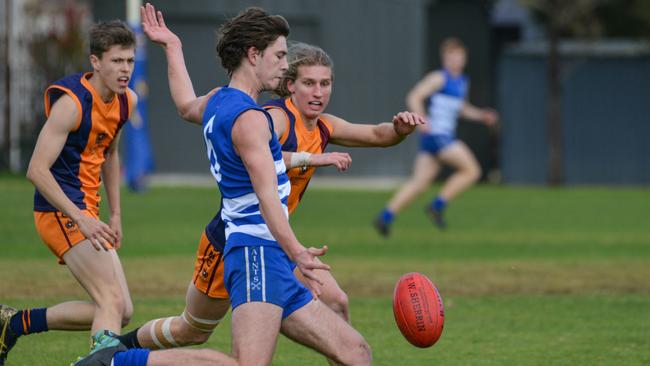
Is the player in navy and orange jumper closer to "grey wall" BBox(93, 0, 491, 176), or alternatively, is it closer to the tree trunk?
"grey wall" BBox(93, 0, 491, 176)

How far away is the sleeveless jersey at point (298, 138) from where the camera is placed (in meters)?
6.45

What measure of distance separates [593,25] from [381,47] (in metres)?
5.14

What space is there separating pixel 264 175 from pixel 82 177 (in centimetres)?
203

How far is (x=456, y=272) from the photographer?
464 inches

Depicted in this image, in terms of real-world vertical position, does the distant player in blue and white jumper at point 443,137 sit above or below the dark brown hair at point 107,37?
below

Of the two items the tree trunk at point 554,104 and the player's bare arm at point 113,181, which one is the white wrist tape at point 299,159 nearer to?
the player's bare arm at point 113,181

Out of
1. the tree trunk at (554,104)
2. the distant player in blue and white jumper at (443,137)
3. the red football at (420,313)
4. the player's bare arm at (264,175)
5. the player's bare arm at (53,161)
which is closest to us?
the player's bare arm at (264,175)

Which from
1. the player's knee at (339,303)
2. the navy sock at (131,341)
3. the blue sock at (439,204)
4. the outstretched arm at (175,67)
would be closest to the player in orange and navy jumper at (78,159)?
the outstretched arm at (175,67)

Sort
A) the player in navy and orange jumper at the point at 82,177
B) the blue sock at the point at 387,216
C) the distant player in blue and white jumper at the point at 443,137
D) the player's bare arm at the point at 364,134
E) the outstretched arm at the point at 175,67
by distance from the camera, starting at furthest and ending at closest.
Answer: the distant player in blue and white jumper at the point at 443,137, the blue sock at the point at 387,216, the player's bare arm at the point at 364,134, the player in navy and orange jumper at the point at 82,177, the outstretched arm at the point at 175,67

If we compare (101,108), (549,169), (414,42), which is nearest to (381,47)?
(414,42)

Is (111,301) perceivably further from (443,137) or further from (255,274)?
(443,137)

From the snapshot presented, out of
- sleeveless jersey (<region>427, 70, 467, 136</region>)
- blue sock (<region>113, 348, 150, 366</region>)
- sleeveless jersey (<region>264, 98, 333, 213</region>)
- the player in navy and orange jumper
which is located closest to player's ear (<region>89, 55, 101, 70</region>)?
the player in navy and orange jumper

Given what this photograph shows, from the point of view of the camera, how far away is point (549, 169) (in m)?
28.3

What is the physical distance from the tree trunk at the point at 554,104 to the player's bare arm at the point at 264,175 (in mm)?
22896
